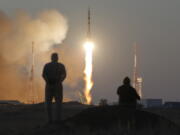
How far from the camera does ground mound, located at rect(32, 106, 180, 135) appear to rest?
66.9 feet

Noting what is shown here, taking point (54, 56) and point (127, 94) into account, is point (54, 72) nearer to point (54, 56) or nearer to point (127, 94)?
point (54, 56)

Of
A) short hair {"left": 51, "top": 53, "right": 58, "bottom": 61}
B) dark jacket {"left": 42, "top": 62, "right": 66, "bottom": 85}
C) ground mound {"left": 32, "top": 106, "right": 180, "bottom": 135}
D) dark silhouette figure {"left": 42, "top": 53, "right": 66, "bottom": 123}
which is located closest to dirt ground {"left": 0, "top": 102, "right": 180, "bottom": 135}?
dark silhouette figure {"left": 42, "top": 53, "right": 66, "bottom": 123}

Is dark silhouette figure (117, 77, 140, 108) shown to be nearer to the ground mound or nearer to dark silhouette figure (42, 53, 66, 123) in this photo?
the ground mound

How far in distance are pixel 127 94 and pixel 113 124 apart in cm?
272

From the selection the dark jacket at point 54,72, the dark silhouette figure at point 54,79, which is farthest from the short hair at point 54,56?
the dark jacket at point 54,72

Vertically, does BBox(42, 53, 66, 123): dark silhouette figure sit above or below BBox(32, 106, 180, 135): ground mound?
above

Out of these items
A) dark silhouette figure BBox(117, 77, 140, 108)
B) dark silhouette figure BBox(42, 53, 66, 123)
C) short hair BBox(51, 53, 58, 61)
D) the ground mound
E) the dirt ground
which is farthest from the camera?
dark silhouette figure BBox(42, 53, 66, 123)

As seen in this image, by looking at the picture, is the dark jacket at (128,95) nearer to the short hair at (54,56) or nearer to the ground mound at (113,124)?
the ground mound at (113,124)

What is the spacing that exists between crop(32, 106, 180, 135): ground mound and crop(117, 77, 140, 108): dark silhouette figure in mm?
1374

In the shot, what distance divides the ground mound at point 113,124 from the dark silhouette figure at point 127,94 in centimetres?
137

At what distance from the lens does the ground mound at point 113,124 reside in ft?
66.9

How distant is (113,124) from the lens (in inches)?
820

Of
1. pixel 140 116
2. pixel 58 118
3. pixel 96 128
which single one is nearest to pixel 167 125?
pixel 140 116

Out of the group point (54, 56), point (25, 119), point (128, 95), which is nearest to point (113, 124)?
point (128, 95)
